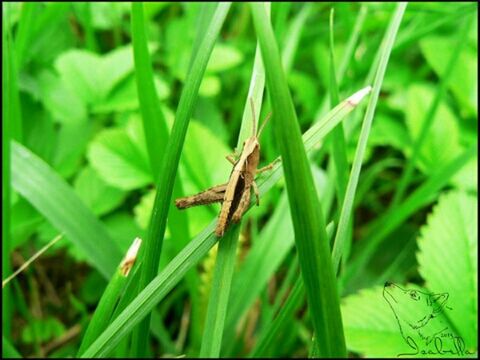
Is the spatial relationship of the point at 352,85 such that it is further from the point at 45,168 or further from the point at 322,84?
the point at 45,168

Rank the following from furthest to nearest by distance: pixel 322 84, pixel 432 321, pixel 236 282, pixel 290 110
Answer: pixel 322 84, pixel 236 282, pixel 432 321, pixel 290 110

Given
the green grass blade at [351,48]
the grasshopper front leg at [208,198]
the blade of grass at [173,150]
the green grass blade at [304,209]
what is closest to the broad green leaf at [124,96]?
the green grass blade at [351,48]

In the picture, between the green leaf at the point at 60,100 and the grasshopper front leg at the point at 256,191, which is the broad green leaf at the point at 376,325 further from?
the green leaf at the point at 60,100

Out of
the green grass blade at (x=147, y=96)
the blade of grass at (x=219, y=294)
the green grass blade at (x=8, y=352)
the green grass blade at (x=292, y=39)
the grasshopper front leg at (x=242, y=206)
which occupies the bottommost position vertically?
the blade of grass at (x=219, y=294)

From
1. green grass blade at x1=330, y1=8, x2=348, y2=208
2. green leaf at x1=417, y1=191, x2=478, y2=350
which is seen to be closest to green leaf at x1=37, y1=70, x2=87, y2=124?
green grass blade at x1=330, y1=8, x2=348, y2=208

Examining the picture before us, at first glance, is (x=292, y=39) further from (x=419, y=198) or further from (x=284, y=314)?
(x=284, y=314)

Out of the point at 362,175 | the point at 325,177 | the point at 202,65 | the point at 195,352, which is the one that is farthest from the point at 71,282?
the point at 202,65
